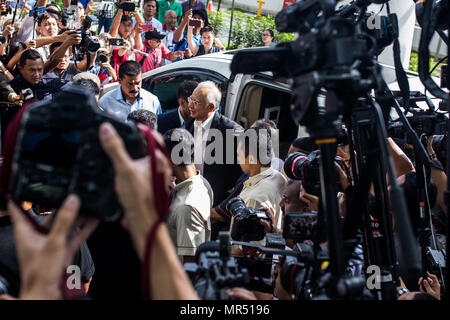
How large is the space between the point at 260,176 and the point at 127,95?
6.74ft

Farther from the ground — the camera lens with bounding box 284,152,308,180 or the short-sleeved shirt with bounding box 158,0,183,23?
the short-sleeved shirt with bounding box 158,0,183,23

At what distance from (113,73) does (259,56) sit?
5012mm

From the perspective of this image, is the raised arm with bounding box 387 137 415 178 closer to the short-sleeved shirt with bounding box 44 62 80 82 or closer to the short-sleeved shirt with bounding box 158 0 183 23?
the short-sleeved shirt with bounding box 44 62 80 82

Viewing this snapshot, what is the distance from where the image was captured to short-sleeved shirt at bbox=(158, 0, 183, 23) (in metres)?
10.1

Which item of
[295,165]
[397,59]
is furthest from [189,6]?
[397,59]

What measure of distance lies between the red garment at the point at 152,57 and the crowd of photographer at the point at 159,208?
2.84m

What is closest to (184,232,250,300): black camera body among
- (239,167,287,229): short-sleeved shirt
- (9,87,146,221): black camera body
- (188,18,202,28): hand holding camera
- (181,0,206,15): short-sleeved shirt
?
(9,87,146,221): black camera body

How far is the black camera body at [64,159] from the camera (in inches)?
50.9

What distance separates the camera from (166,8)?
10.1 metres

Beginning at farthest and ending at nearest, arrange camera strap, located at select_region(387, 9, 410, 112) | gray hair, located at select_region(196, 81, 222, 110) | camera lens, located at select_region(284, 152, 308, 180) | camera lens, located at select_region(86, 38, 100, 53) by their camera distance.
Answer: camera lens, located at select_region(86, 38, 100, 53) < gray hair, located at select_region(196, 81, 222, 110) < camera lens, located at select_region(284, 152, 308, 180) < camera strap, located at select_region(387, 9, 410, 112)

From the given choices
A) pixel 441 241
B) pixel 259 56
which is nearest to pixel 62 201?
pixel 259 56

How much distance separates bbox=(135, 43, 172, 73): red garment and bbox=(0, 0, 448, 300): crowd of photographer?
112 inches
